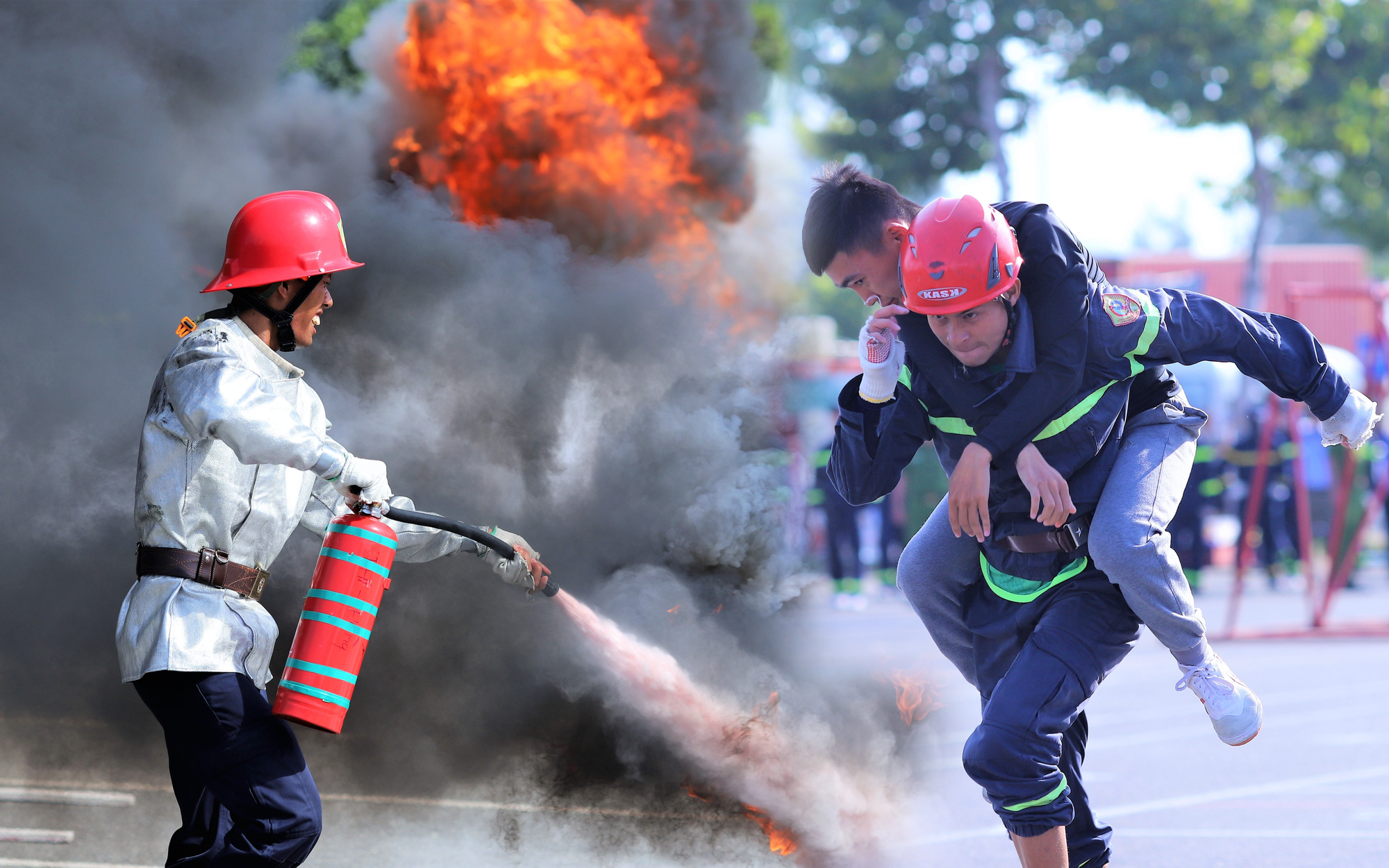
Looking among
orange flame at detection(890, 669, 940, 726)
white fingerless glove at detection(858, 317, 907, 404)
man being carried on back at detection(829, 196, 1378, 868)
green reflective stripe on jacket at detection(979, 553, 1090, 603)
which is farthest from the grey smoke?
white fingerless glove at detection(858, 317, 907, 404)

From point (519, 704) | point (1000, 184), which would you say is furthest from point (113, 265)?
point (1000, 184)

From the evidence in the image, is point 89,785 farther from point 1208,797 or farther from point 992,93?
point 992,93

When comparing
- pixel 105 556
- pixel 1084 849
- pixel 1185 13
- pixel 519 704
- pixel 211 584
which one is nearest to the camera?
pixel 211 584

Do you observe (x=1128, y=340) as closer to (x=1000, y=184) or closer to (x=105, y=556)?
(x=105, y=556)

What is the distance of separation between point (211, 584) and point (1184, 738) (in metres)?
5.48

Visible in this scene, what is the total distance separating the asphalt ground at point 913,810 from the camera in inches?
171

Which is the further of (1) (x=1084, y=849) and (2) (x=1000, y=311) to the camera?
(1) (x=1084, y=849)

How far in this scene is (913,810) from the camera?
4.81 meters

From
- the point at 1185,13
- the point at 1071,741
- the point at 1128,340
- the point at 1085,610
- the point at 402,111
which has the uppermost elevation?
the point at 1185,13

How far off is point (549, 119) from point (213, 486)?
4806 mm

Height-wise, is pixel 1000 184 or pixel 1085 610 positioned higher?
pixel 1000 184

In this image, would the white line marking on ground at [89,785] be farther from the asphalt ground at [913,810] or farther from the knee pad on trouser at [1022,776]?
the knee pad on trouser at [1022,776]

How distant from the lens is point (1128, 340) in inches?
114

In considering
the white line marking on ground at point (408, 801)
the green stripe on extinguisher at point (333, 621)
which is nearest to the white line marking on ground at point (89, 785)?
the white line marking on ground at point (408, 801)
